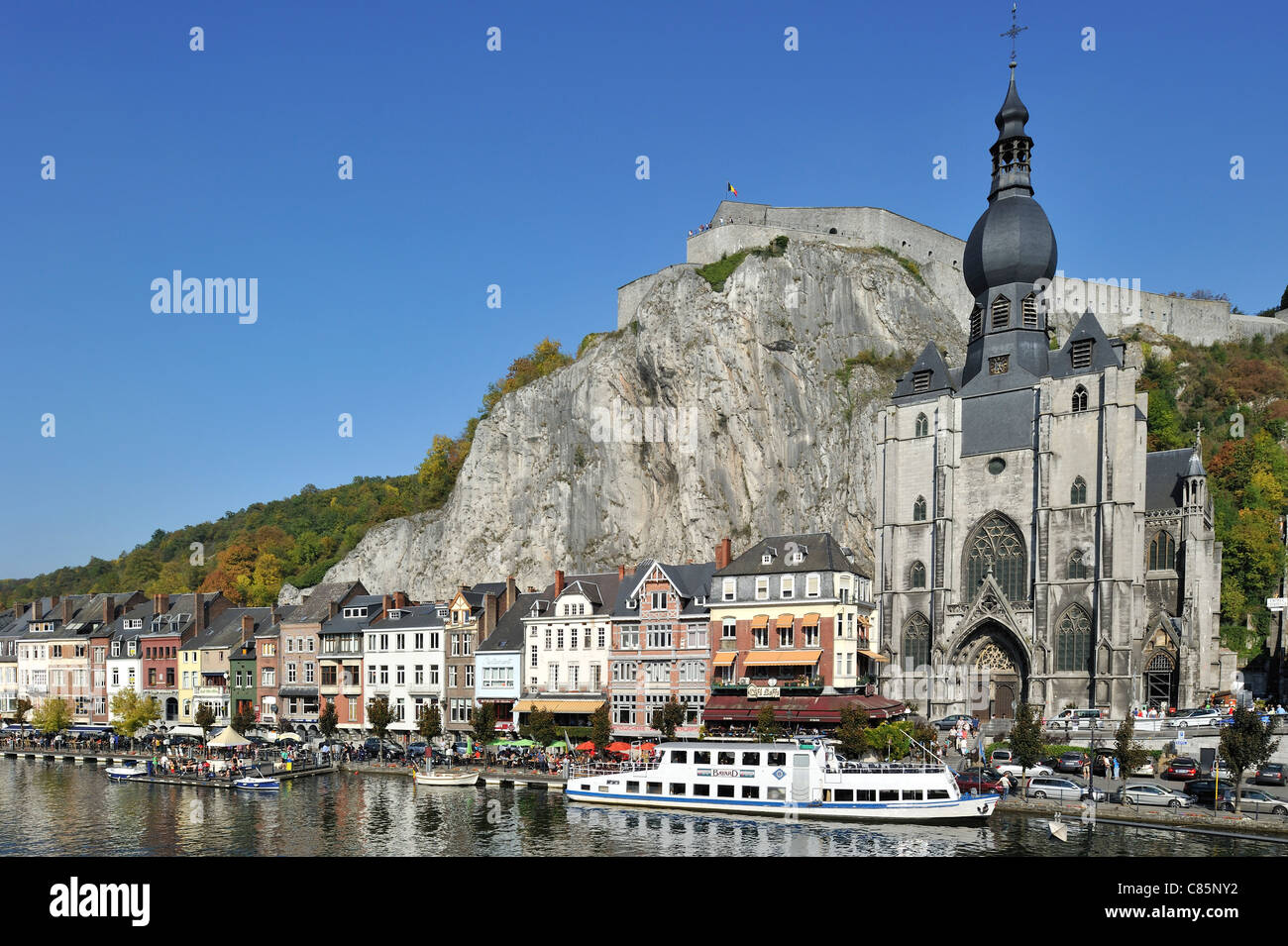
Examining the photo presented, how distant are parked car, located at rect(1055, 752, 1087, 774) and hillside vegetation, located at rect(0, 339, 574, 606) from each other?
255ft

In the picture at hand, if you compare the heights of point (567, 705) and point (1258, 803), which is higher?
point (1258, 803)

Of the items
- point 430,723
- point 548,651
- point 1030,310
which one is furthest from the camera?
point 1030,310

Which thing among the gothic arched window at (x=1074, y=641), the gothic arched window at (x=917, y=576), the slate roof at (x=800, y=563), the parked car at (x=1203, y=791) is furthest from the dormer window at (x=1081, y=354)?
the parked car at (x=1203, y=791)

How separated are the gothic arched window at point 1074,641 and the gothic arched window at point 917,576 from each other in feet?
30.4

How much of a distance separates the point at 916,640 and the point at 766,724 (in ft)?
66.8

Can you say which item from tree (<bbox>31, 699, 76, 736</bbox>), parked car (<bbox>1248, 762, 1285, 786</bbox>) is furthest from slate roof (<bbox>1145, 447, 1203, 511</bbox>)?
tree (<bbox>31, 699, 76, 736</bbox>)

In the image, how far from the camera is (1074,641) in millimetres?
66688

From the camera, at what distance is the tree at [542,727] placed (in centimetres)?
6262

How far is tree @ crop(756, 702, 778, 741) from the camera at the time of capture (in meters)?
54.9

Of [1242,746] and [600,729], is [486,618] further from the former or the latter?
[1242,746]

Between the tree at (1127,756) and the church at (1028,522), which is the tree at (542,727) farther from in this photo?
the tree at (1127,756)

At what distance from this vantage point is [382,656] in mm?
77750

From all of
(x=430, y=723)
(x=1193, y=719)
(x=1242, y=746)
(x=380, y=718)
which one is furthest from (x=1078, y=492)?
(x=380, y=718)
